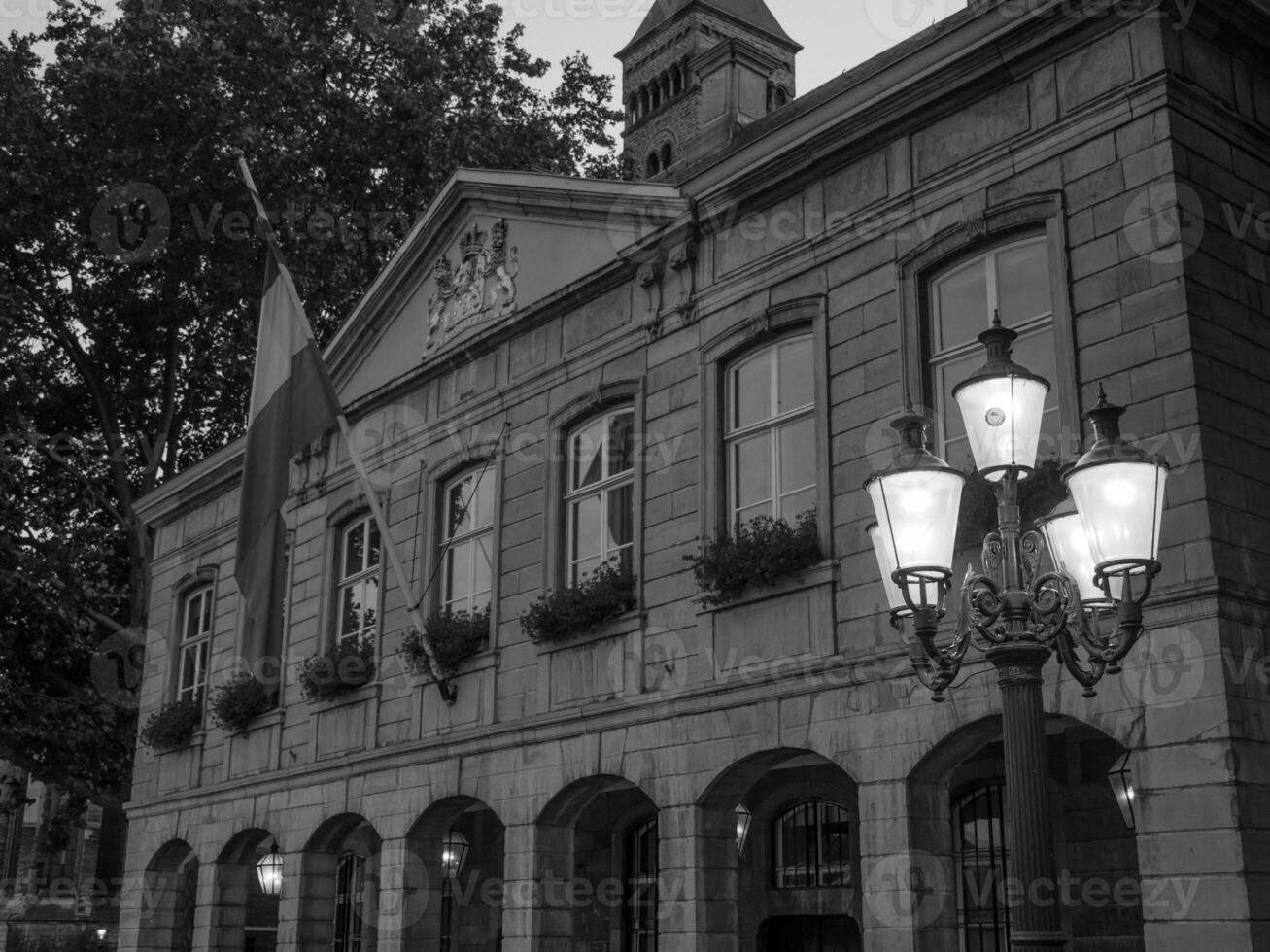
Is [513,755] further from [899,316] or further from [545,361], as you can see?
[899,316]

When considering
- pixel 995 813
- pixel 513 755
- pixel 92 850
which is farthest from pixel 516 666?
pixel 92 850

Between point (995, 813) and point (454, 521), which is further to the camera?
point (454, 521)

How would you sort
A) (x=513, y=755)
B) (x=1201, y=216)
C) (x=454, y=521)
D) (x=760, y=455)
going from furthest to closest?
(x=454, y=521) < (x=513, y=755) < (x=760, y=455) < (x=1201, y=216)

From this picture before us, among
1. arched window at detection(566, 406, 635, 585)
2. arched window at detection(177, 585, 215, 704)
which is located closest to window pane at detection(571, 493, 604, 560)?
arched window at detection(566, 406, 635, 585)

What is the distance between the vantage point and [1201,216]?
1012cm

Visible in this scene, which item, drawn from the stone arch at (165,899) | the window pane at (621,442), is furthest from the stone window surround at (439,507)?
the stone arch at (165,899)

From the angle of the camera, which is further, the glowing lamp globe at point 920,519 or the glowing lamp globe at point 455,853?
the glowing lamp globe at point 455,853

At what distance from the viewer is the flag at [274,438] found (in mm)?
15914

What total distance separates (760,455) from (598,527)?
83.6 inches

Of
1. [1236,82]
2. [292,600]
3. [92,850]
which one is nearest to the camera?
[1236,82]

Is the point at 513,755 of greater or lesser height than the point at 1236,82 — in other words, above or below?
below

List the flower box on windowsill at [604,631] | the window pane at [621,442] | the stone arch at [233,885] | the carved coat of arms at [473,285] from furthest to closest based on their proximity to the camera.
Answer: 1. the stone arch at [233,885]
2. the carved coat of arms at [473,285]
3. the window pane at [621,442]
4. the flower box on windowsill at [604,631]

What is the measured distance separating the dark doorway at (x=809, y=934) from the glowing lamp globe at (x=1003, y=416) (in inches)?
327

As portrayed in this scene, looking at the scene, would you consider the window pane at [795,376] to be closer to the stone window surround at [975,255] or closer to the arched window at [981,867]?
the stone window surround at [975,255]
